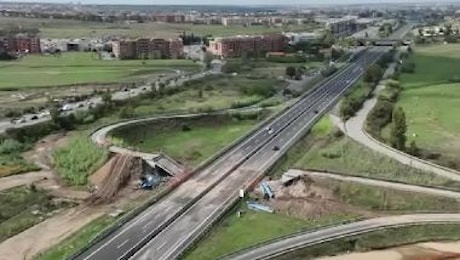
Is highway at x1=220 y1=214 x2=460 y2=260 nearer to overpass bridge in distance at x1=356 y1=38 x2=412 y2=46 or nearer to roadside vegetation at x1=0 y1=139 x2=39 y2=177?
roadside vegetation at x1=0 y1=139 x2=39 y2=177

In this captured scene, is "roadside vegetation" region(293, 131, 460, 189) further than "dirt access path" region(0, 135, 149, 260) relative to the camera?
Yes

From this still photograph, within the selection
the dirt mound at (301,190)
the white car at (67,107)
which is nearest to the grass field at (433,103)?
the dirt mound at (301,190)

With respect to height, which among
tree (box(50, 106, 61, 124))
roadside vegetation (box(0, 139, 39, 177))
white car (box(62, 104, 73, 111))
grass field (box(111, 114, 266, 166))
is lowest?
roadside vegetation (box(0, 139, 39, 177))

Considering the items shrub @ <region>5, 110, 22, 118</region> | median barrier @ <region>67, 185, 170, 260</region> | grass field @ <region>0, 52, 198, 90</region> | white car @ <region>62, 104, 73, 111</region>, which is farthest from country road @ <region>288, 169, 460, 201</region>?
grass field @ <region>0, 52, 198, 90</region>

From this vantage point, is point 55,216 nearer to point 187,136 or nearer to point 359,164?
point 359,164

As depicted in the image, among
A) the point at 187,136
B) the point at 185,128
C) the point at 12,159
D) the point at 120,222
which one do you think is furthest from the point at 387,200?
the point at 12,159

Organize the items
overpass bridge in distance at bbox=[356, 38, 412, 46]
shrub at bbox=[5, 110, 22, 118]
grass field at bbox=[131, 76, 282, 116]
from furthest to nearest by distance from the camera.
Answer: overpass bridge in distance at bbox=[356, 38, 412, 46] → grass field at bbox=[131, 76, 282, 116] → shrub at bbox=[5, 110, 22, 118]

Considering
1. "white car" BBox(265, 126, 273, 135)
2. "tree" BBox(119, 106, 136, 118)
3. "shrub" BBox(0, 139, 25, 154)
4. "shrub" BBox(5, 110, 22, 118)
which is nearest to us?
"shrub" BBox(0, 139, 25, 154)

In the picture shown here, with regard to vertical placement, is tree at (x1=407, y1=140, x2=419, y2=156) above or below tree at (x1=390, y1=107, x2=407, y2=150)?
below
